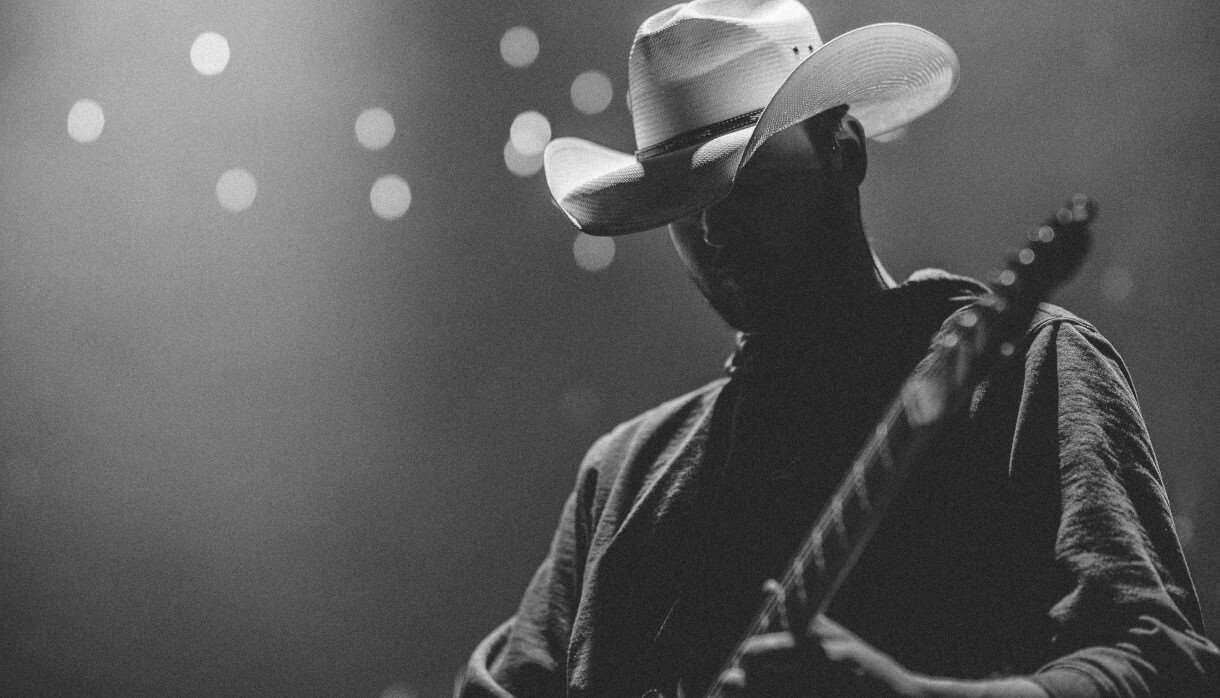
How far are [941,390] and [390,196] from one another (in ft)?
6.41

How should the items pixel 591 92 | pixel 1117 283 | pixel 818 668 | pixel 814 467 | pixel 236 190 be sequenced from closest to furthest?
pixel 818 668, pixel 814 467, pixel 1117 283, pixel 591 92, pixel 236 190

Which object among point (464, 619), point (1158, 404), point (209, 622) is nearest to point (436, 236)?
point (464, 619)

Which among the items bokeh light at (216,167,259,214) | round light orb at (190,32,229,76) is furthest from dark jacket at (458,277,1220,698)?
round light orb at (190,32,229,76)

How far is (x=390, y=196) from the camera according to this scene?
95.7 inches

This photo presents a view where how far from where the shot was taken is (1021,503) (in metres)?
0.90

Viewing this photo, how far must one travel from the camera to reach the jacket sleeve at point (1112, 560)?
2.41 ft

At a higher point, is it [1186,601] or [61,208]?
[61,208]

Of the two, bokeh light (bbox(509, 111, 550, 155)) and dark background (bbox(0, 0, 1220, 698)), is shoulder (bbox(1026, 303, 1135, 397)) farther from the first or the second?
bokeh light (bbox(509, 111, 550, 155))

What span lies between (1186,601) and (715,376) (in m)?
1.46

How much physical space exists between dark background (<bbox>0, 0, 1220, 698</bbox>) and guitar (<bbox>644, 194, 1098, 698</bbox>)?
1.49 metres

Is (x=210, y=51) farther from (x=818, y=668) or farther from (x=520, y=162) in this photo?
(x=818, y=668)

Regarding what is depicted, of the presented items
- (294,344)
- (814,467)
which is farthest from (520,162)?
(814,467)

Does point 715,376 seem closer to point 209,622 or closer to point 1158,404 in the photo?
point 1158,404

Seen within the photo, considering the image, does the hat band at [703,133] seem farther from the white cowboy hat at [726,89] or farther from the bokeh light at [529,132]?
the bokeh light at [529,132]
